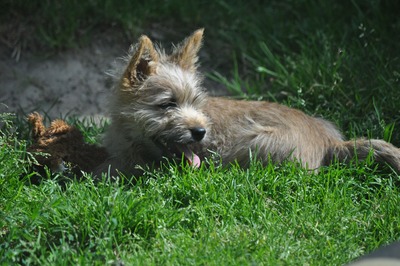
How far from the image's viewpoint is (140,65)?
22.4ft

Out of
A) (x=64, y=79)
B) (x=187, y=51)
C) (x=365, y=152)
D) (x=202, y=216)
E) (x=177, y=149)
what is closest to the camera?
(x=202, y=216)

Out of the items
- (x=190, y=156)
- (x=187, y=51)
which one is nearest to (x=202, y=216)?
(x=190, y=156)

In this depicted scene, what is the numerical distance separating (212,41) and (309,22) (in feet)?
4.81

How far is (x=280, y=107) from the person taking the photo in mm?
7141

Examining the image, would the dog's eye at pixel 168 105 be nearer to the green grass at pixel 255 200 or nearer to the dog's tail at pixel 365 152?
the green grass at pixel 255 200

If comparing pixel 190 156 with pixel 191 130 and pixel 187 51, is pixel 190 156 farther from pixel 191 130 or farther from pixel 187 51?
pixel 187 51

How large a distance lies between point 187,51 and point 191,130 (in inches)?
37.3

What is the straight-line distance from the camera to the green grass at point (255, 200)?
5246 mm

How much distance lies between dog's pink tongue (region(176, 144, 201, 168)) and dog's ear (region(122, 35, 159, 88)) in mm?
767

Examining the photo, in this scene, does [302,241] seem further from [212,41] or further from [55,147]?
[212,41]

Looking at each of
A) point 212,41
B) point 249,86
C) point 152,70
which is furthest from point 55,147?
point 212,41

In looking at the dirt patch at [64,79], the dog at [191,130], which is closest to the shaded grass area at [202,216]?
the dog at [191,130]

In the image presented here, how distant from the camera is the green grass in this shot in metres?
5.25

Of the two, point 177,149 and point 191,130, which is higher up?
point 191,130
